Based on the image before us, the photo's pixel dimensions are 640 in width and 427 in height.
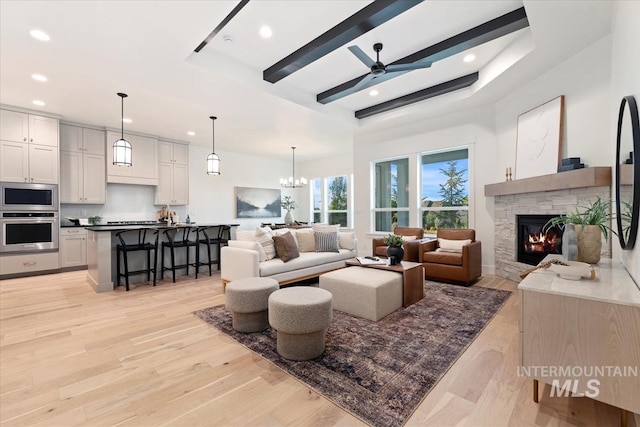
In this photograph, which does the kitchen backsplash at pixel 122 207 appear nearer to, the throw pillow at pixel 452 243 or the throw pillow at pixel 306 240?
the throw pillow at pixel 306 240

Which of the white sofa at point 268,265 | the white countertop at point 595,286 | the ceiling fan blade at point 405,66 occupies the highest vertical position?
the ceiling fan blade at point 405,66

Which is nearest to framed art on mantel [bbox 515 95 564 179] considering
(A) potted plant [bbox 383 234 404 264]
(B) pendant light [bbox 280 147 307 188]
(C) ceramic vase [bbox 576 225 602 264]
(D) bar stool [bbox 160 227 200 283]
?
(C) ceramic vase [bbox 576 225 602 264]

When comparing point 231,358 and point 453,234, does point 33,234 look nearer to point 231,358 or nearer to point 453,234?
point 231,358

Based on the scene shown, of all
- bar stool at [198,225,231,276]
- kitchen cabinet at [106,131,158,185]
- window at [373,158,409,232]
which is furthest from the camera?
window at [373,158,409,232]

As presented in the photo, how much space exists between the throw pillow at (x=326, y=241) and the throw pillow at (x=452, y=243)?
1.79 m

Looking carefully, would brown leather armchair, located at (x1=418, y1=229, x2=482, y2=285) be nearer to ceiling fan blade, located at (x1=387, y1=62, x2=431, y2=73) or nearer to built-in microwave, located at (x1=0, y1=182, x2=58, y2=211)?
ceiling fan blade, located at (x1=387, y1=62, x2=431, y2=73)

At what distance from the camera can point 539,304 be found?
1.59 meters

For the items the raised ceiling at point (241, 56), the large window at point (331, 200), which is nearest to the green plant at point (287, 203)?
the large window at point (331, 200)

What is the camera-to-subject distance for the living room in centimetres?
162

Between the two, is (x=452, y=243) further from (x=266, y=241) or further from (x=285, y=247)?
(x=266, y=241)

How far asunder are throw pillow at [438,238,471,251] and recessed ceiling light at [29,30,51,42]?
18.7 ft

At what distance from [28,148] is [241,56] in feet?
14.6

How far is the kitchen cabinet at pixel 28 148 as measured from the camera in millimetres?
4785

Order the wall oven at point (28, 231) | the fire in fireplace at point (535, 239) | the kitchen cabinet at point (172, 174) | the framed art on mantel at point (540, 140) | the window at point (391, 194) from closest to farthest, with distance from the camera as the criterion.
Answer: the framed art on mantel at point (540, 140) < the fire in fireplace at point (535, 239) < the wall oven at point (28, 231) < the window at point (391, 194) < the kitchen cabinet at point (172, 174)
